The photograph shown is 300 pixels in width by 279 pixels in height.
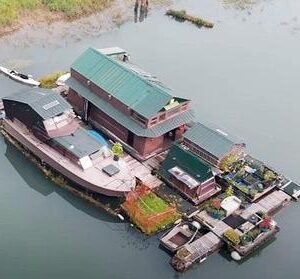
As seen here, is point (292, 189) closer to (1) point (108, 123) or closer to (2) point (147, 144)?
(2) point (147, 144)

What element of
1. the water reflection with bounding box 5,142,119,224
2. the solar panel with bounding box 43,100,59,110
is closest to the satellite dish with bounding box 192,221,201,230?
the water reflection with bounding box 5,142,119,224

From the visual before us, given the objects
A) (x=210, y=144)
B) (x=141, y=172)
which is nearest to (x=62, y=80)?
(x=141, y=172)

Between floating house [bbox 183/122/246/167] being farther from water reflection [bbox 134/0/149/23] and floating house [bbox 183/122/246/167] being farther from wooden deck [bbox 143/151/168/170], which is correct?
water reflection [bbox 134/0/149/23]

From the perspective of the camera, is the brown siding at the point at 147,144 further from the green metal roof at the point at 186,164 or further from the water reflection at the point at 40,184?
the water reflection at the point at 40,184

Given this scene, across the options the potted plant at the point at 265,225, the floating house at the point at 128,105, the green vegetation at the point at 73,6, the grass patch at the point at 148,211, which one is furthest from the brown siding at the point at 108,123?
the green vegetation at the point at 73,6

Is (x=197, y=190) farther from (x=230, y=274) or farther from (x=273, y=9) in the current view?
(x=273, y=9)

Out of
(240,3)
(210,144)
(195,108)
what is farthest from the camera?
(240,3)
